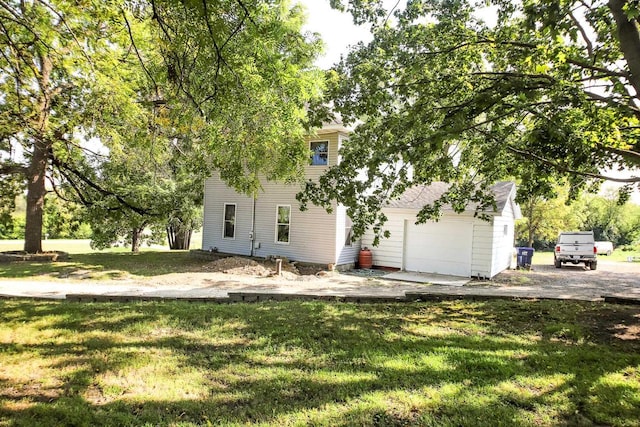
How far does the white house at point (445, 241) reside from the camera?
14.1 meters

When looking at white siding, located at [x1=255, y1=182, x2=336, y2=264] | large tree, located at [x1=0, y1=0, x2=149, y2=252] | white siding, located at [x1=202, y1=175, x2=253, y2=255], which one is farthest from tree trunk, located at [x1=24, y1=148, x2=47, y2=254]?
white siding, located at [x1=255, y1=182, x2=336, y2=264]

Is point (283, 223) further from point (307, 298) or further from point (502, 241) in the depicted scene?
point (502, 241)

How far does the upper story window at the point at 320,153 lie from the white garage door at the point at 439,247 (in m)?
4.31

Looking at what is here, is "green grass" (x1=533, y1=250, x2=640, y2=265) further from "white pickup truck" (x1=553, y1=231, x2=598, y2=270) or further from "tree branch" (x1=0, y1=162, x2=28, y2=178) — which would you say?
"tree branch" (x1=0, y1=162, x2=28, y2=178)

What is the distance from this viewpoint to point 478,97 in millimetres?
5555

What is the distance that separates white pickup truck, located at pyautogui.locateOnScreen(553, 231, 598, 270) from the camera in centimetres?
1895

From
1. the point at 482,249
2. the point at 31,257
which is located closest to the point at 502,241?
the point at 482,249

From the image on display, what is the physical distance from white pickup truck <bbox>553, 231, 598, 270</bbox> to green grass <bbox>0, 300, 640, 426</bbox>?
1493cm

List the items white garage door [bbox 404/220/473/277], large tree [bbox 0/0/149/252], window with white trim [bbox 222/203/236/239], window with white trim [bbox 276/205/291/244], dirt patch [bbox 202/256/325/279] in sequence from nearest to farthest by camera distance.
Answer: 1. large tree [bbox 0/0/149/252]
2. dirt patch [bbox 202/256/325/279]
3. white garage door [bbox 404/220/473/277]
4. window with white trim [bbox 276/205/291/244]
5. window with white trim [bbox 222/203/236/239]

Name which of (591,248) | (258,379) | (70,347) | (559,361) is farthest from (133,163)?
(591,248)

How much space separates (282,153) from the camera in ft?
35.5

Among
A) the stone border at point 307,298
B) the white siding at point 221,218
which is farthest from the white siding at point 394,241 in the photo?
the stone border at point 307,298

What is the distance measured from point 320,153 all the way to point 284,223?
11.1ft

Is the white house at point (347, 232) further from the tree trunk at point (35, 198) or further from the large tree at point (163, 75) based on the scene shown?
the tree trunk at point (35, 198)
